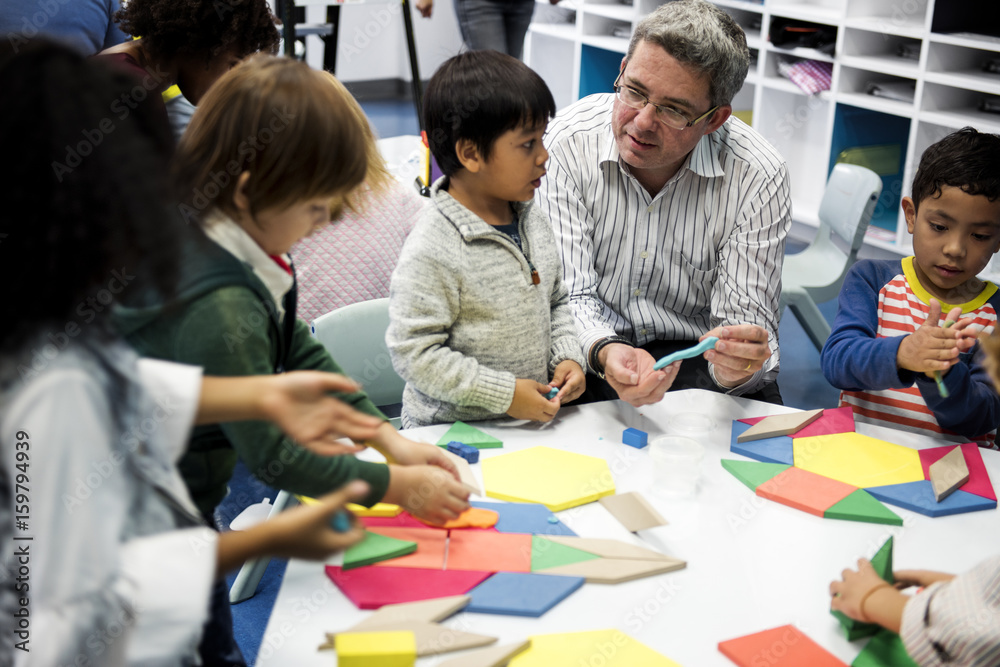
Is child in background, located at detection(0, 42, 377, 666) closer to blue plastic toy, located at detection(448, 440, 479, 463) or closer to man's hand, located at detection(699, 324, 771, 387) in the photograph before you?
blue plastic toy, located at detection(448, 440, 479, 463)

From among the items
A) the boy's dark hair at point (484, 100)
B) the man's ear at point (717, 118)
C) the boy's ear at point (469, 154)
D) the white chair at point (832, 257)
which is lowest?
the white chair at point (832, 257)

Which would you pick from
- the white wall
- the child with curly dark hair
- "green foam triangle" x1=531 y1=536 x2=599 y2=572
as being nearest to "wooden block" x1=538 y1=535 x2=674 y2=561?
"green foam triangle" x1=531 y1=536 x2=599 y2=572

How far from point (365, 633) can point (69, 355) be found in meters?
0.42

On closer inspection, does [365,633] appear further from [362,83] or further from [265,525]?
[362,83]

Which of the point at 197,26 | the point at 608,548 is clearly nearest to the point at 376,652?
the point at 608,548

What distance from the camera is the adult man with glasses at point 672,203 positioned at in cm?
169

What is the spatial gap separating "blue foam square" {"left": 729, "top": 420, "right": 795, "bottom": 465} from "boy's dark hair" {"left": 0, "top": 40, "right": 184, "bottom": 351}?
3.04 feet

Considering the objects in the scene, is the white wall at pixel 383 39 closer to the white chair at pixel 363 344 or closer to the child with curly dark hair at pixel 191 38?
the child with curly dark hair at pixel 191 38

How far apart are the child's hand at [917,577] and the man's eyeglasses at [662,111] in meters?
1.01

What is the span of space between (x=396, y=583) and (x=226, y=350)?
1.07 feet

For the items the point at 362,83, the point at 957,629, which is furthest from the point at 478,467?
the point at 362,83

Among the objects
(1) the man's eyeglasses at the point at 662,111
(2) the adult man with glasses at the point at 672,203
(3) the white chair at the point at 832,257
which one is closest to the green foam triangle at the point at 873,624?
(2) the adult man with glasses at the point at 672,203

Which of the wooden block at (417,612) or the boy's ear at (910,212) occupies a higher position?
the boy's ear at (910,212)

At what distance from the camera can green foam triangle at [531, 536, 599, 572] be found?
1.01 meters
